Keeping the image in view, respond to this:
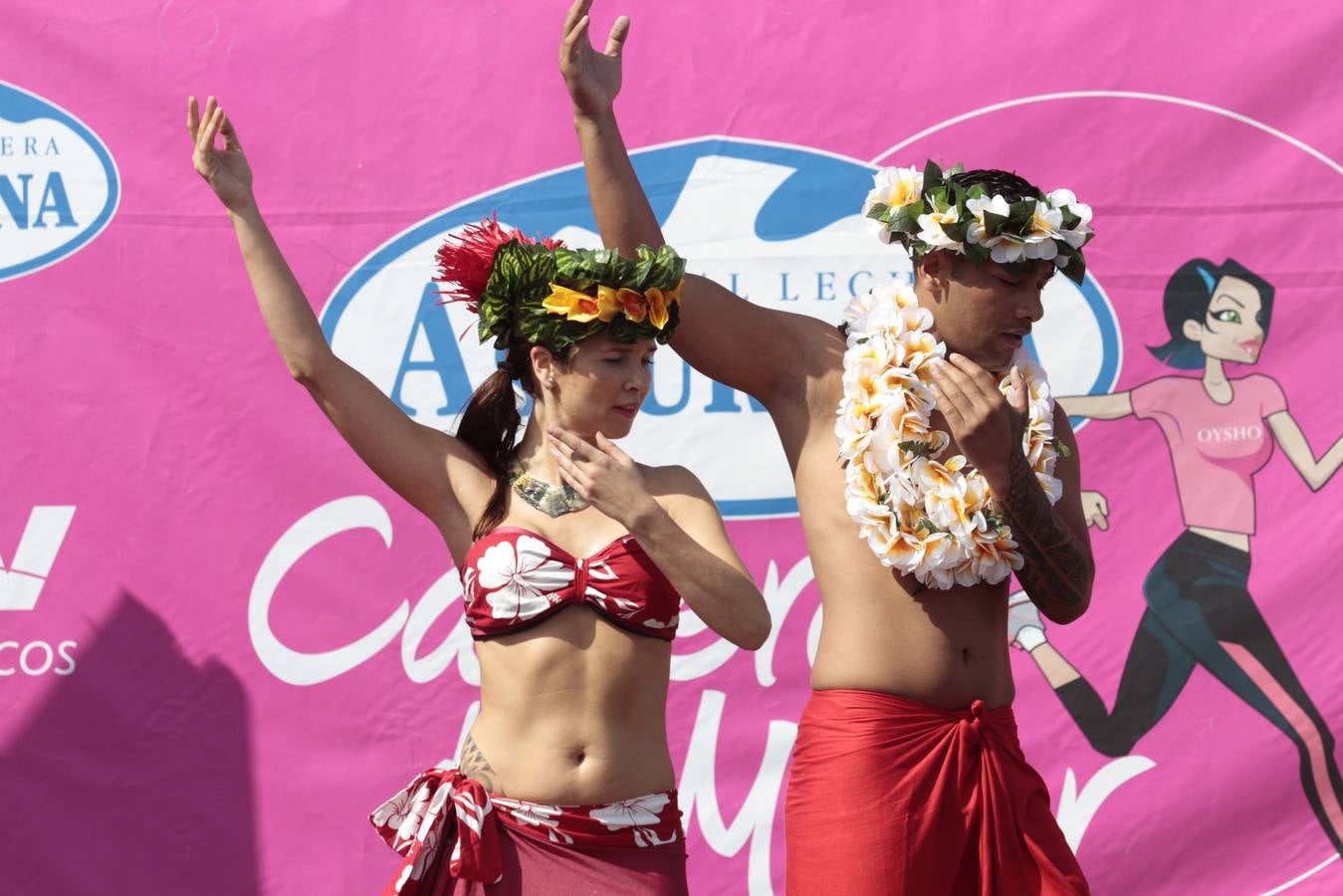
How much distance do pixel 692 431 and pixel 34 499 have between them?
1.61 m

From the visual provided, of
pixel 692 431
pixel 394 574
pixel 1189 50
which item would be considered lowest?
pixel 394 574

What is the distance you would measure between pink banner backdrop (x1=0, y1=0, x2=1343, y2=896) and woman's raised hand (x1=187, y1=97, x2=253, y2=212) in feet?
4.30

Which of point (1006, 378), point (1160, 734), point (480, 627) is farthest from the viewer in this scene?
point (1160, 734)

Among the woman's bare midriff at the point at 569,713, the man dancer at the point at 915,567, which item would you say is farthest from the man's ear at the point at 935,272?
the woman's bare midriff at the point at 569,713

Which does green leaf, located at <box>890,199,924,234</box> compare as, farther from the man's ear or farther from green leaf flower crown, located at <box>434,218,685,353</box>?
green leaf flower crown, located at <box>434,218,685,353</box>

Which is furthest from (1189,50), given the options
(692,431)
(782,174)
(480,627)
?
(480,627)

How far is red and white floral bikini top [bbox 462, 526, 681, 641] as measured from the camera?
247cm

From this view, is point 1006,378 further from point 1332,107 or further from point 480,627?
point 1332,107

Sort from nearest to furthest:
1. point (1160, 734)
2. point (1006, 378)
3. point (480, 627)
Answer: point (480, 627), point (1006, 378), point (1160, 734)

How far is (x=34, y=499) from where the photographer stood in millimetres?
3965

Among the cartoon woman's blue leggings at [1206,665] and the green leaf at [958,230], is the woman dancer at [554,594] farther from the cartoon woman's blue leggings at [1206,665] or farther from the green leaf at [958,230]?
the cartoon woman's blue leggings at [1206,665]

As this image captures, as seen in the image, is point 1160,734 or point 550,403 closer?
point 550,403

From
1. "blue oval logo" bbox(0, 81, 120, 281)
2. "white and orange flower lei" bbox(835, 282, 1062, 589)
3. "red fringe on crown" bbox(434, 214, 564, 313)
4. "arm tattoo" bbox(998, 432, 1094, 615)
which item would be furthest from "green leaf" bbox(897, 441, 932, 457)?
"blue oval logo" bbox(0, 81, 120, 281)

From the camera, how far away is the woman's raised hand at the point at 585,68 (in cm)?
258
